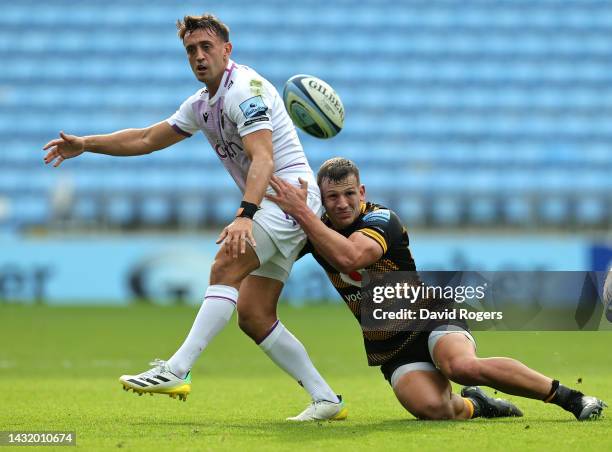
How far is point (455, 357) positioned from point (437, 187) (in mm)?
18630

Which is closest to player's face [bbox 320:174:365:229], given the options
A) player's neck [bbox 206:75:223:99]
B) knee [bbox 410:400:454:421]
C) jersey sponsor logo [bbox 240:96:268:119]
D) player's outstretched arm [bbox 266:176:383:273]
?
player's outstretched arm [bbox 266:176:383:273]

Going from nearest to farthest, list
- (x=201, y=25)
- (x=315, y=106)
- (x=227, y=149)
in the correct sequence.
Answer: (x=201, y=25) < (x=227, y=149) < (x=315, y=106)

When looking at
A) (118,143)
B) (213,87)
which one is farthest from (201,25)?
(118,143)

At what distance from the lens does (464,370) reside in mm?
5027

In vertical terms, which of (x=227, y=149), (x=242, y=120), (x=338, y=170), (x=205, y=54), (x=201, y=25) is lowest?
(x=338, y=170)

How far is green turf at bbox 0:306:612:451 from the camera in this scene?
449cm

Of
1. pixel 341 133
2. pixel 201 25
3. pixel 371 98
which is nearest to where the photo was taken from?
pixel 201 25

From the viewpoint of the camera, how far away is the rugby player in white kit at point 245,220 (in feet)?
16.5

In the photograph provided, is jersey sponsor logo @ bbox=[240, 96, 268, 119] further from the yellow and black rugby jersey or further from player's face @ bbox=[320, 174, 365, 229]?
the yellow and black rugby jersey

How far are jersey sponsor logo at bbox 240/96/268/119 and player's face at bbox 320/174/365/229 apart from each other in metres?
0.49

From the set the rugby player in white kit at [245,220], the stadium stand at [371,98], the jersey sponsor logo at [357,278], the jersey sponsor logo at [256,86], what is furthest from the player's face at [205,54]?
the stadium stand at [371,98]

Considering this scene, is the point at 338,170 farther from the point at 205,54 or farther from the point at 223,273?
the point at 205,54

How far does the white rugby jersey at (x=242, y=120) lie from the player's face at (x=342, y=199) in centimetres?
12

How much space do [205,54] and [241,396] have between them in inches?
104
